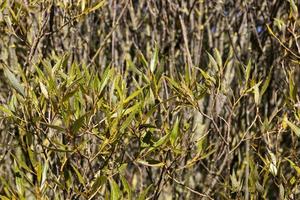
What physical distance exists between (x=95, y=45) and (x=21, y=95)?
5.28 feet

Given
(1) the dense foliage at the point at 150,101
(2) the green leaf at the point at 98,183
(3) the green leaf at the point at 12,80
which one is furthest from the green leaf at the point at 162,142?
(3) the green leaf at the point at 12,80

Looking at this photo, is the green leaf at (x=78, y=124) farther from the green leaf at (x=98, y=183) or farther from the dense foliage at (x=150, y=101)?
the green leaf at (x=98, y=183)

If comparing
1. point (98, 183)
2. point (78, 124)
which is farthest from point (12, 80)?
point (98, 183)

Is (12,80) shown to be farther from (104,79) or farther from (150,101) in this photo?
(150,101)

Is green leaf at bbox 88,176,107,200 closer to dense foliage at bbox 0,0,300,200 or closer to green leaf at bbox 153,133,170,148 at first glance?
dense foliage at bbox 0,0,300,200

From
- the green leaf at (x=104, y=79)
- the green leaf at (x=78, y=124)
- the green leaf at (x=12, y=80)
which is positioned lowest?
the green leaf at (x=78, y=124)

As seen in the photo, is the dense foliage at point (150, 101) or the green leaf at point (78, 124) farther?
the dense foliage at point (150, 101)

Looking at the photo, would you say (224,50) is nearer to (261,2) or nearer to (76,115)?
(261,2)

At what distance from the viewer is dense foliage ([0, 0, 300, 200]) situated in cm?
119

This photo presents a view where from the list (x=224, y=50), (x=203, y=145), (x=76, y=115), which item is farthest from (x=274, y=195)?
(x=76, y=115)

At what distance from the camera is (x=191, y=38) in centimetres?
254

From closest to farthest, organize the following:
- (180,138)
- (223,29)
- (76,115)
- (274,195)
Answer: (76,115), (180,138), (274,195), (223,29)

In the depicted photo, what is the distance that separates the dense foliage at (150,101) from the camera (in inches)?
47.0

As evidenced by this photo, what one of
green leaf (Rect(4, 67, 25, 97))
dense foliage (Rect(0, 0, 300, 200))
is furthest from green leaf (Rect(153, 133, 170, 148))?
green leaf (Rect(4, 67, 25, 97))
